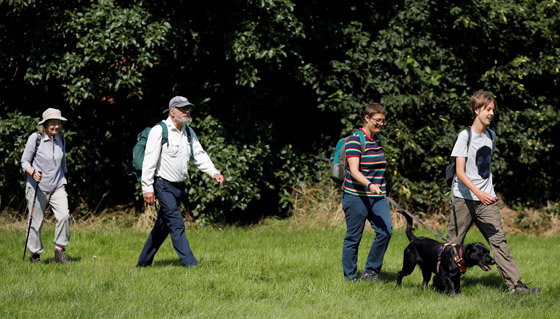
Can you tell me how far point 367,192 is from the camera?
6.72 metres

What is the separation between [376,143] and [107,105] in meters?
6.45

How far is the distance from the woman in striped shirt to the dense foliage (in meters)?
4.07

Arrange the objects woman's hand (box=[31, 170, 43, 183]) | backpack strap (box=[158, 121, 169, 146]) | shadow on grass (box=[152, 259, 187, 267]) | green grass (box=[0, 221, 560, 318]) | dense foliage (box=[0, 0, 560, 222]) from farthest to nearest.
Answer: dense foliage (box=[0, 0, 560, 222]), shadow on grass (box=[152, 259, 187, 267]), woman's hand (box=[31, 170, 43, 183]), backpack strap (box=[158, 121, 169, 146]), green grass (box=[0, 221, 560, 318])

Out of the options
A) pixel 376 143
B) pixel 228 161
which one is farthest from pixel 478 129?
pixel 228 161

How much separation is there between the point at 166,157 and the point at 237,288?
1724mm

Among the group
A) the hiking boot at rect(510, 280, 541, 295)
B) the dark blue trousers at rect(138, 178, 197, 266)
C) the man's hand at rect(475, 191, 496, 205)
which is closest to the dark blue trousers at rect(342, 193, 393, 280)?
the man's hand at rect(475, 191, 496, 205)

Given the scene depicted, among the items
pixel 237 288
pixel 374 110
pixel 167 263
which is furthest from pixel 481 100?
pixel 167 263

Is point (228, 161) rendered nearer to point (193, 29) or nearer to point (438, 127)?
point (193, 29)

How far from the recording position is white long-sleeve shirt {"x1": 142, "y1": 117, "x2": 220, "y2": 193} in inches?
274

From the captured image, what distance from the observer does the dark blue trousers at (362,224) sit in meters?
6.73

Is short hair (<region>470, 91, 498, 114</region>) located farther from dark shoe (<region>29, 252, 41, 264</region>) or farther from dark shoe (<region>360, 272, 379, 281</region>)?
dark shoe (<region>29, 252, 41, 264</region>)

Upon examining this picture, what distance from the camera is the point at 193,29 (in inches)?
450

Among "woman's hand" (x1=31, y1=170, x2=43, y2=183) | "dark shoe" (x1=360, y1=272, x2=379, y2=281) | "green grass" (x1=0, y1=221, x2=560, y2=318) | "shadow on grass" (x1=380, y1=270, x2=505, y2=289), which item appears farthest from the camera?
"woman's hand" (x1=31, y1=170, x2=43, y2=183)

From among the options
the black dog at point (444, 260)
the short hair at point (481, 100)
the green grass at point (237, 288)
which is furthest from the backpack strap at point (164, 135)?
the short hair at point (481, 100)
